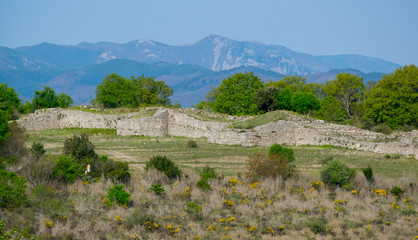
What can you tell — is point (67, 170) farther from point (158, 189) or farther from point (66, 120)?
point (66, 120)

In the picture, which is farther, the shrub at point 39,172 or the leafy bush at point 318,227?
the shrub at point 39,172

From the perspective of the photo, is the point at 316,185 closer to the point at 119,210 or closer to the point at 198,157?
the point at 119,210

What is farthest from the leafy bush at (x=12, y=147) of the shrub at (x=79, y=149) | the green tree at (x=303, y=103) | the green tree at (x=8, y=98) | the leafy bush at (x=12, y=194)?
the green tree at (x=8, y=98)

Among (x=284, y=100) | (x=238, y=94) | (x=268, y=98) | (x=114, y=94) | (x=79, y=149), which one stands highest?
(x=114, y=94)

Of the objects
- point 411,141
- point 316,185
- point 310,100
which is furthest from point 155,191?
point 310,100

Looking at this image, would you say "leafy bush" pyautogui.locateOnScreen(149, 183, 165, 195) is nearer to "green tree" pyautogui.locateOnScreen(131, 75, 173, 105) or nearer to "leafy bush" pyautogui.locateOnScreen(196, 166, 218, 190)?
"leafy bush" pyautogui.locateOnScreen(196, 166, 218, 190)

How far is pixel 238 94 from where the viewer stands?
1993 inches

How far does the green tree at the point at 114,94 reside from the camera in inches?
2335

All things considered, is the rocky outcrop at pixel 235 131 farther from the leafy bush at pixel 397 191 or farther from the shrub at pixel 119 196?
the shrub at pixel 119 196

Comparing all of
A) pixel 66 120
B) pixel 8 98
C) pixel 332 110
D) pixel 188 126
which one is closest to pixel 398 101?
pixel 332 110

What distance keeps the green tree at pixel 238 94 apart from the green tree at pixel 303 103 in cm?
613

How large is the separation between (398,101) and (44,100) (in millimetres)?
44165

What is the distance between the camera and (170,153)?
26.9 metres

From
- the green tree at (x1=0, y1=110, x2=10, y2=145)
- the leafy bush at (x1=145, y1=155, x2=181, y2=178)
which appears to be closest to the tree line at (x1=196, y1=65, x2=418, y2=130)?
the leafy bush at (x1=145, y1=155, x2=181, y2=178)
